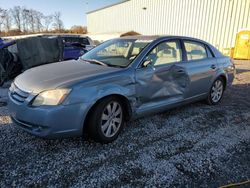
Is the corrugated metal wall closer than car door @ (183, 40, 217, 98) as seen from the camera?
No

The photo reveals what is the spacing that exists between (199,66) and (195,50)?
1.19 ft

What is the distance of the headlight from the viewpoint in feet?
8.79

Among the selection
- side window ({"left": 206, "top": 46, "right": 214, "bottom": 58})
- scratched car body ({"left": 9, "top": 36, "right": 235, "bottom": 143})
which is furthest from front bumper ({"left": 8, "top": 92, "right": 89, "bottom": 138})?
side window ({"left": 206, "top": 46, "right": 214, "bottom": 58})

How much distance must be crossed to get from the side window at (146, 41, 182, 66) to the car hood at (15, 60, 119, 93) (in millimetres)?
748

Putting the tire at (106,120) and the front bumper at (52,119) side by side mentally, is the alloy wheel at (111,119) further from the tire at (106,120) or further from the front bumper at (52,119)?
the front bumper at (52,119)

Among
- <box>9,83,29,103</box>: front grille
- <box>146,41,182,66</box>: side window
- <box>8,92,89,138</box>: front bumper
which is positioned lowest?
<box>8,92,89,138</box>: front bumper

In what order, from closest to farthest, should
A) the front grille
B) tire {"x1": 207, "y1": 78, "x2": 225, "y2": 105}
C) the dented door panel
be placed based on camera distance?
the front grille
the dented door panel
tire {"x1": 207, "y1": 78, "x2": 225, "y2": 105}

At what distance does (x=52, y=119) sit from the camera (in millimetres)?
2664

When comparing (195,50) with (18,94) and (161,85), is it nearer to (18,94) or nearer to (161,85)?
(161,85)

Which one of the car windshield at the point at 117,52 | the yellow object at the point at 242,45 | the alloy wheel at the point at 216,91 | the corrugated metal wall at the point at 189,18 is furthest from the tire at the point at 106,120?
the corrugated metal wall at the point at 189,18

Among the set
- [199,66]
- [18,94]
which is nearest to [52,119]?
[18,94]

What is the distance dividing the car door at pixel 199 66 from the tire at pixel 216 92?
28 centimetres

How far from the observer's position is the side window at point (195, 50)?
4.37m

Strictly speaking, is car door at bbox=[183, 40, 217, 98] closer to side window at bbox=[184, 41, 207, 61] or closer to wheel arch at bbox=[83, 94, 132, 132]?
side window at bbox=[184, 41, 207, 61]
